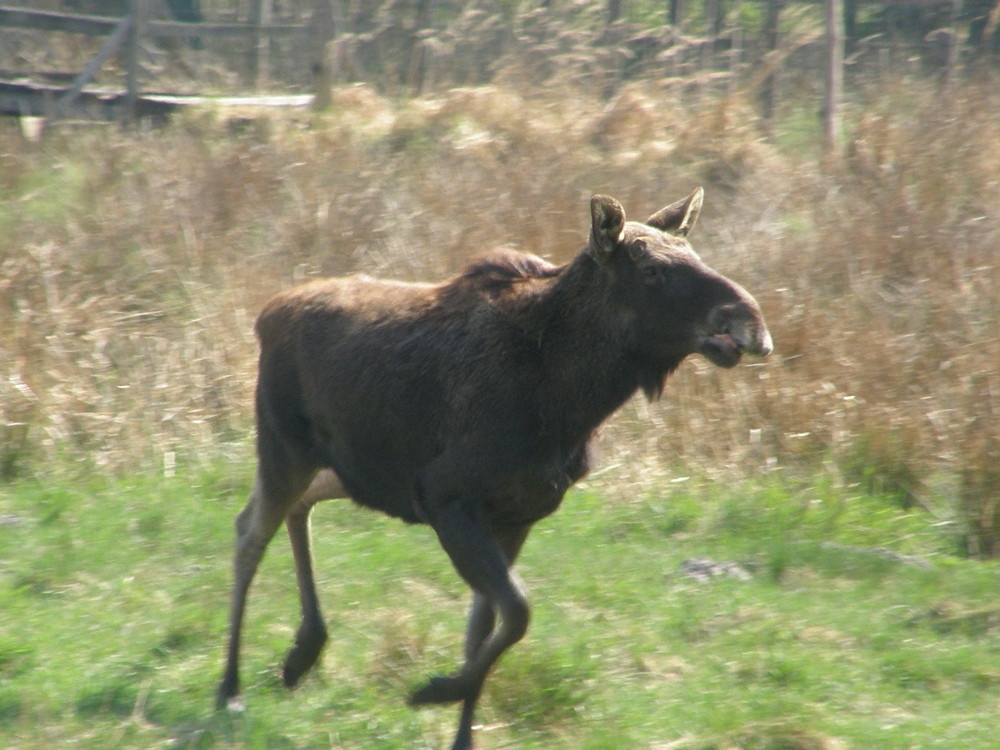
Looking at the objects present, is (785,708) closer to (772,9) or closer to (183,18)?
(772,9)

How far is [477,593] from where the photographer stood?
509 centimetres

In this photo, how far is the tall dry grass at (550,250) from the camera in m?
8.58

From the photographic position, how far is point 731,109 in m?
13.4

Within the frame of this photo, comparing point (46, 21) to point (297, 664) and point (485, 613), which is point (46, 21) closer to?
point (297, 664)

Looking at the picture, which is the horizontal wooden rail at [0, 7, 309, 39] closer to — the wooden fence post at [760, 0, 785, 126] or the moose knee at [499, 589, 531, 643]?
the wooden fence post at [760, 0, 785, 126]

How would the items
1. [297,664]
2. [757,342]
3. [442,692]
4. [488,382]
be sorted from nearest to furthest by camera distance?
1. [757,342]
2. [442,692]
3. [488,382]
4. [297,664]

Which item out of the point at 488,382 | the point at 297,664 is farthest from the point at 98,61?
the point at 488,382

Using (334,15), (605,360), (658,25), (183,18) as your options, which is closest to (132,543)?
(605,360)

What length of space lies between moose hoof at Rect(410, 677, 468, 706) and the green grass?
44cm

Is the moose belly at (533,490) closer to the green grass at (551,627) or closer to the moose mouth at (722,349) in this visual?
the moose mouth at (722,349)

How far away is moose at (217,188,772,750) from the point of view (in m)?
4.87

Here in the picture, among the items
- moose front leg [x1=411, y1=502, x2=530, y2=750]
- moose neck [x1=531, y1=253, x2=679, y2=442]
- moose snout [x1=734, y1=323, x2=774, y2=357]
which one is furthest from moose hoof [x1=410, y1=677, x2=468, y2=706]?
moose snout [x1=734, y1=323, x2=774, y2=357]

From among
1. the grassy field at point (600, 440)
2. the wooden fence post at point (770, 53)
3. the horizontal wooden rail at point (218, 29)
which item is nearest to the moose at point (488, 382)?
the grassy field at point (600, 440)

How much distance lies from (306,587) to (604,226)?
7.65 ft
